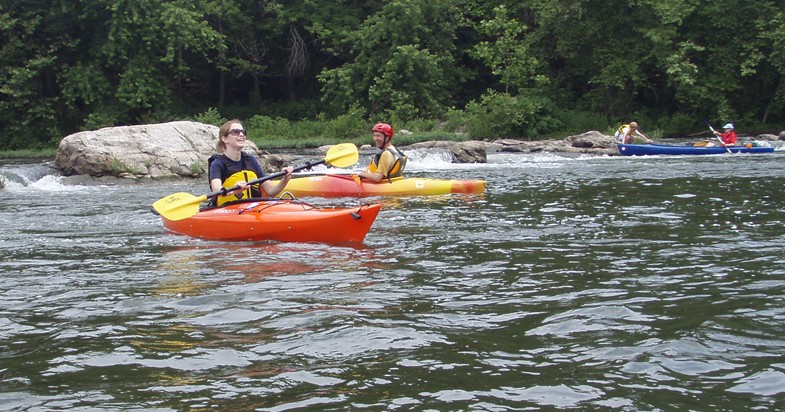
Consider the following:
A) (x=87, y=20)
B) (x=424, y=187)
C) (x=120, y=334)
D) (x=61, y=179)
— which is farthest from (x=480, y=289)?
(x=87, y=20)

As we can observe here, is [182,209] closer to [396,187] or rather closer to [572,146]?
[396,187]

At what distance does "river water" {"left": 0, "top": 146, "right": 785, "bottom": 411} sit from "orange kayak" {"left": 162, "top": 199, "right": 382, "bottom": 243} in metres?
0.17

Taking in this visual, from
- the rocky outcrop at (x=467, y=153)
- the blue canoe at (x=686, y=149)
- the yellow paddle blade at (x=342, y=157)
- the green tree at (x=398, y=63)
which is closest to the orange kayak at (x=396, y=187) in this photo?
the yellow paddle blade at (x=342, y=157)

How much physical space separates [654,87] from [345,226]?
2237cm

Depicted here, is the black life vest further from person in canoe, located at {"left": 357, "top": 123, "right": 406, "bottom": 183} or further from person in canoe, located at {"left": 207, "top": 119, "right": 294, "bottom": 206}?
person in canoe, located at {"left": 357, "top": 123, "right": 406, "bottom": 183}

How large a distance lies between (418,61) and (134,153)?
1359 cm

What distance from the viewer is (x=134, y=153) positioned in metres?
14.0

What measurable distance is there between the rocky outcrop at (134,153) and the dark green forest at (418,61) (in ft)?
35.3

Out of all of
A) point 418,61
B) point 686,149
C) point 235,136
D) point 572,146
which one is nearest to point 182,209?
point 235,136

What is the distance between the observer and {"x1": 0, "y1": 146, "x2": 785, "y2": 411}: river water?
314cm

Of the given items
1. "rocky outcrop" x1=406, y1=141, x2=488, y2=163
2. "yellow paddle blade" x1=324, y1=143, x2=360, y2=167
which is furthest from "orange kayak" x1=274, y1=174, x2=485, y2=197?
"rocky outcrop" x1=406, y1=141, x2=488, y2=163

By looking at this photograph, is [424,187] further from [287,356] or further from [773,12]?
[773,12]

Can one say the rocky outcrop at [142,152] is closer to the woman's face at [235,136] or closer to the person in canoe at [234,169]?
the person in canoe at [234,169]

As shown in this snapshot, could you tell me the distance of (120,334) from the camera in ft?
13.1
